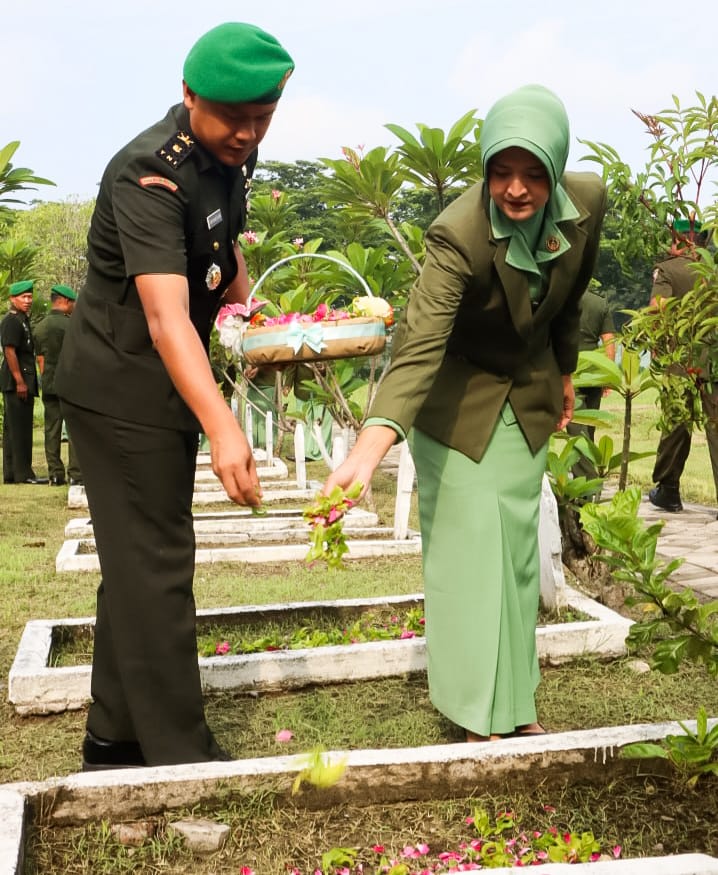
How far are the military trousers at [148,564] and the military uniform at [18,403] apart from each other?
9.50 meters

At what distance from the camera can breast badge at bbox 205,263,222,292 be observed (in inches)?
105

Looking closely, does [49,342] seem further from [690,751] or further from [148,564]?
[690,751]

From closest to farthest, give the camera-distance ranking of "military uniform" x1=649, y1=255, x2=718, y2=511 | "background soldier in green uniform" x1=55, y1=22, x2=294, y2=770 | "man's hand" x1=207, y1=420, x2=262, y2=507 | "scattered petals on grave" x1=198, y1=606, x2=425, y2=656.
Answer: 1. "man's hand" x1=207, y1=420, x2=262, y2=507
2. "background soldier in green uniform" x1=55, y1=22, x2=294, y2=770
3. "scattered petals on grave" x1=198, y1=606, x2=425, y2=656
4. "military uniform" x1=649, y1=255, x2=718, y2=511

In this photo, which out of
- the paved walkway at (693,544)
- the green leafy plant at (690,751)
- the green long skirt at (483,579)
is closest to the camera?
the green leafy plant at (690,751)

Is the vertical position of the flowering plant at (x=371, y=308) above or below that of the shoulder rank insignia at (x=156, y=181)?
below

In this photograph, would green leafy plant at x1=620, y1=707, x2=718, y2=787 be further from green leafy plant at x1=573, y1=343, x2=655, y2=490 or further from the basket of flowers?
the basket of flowers

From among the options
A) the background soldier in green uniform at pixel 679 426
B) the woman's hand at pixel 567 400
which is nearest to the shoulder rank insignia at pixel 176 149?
the background soldier in green uniform at pixel 679 426

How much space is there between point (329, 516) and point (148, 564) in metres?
0.74

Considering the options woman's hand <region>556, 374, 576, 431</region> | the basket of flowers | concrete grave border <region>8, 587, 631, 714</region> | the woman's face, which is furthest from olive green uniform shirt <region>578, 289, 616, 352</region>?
the woman's face

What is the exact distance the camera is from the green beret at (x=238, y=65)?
7.50 feet

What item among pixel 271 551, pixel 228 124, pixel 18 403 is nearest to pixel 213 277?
pixel 228 124

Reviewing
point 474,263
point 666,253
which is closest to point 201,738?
point 474,263

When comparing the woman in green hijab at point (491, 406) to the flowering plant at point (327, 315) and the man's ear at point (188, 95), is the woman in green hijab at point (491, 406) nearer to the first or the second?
the man's ear at point (188, 95)

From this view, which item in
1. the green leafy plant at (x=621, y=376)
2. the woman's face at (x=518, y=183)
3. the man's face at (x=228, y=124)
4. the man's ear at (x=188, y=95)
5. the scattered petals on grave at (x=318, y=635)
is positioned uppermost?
the man's ear at (x=188, y=95)
